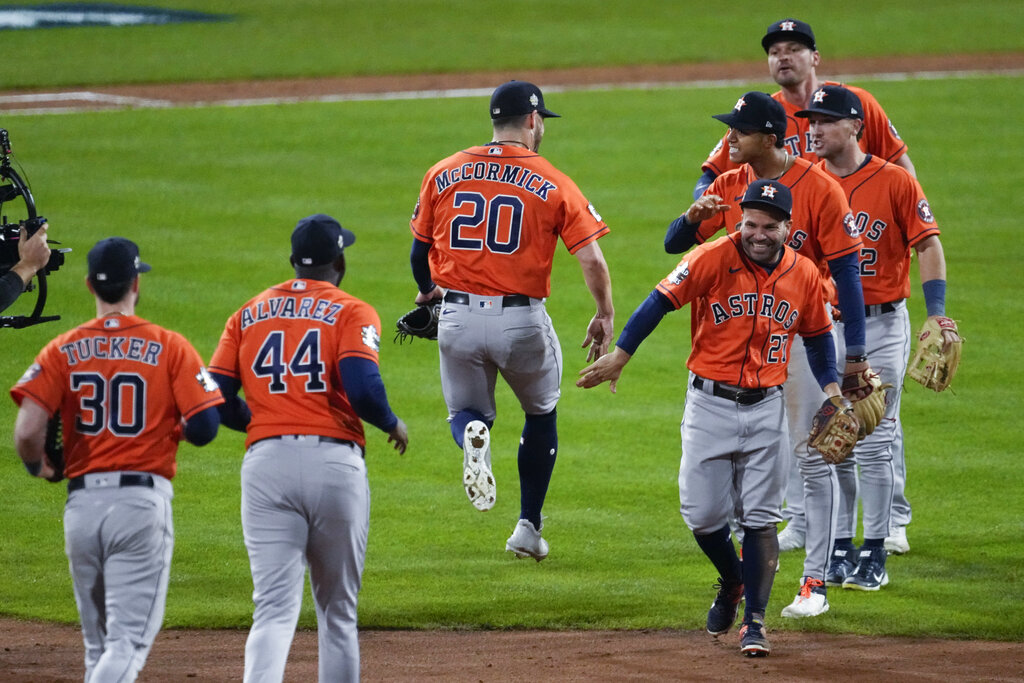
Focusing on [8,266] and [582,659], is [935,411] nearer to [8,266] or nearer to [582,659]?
[582,659]

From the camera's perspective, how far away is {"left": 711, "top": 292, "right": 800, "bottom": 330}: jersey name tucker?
5895mm

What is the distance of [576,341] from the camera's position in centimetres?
1255

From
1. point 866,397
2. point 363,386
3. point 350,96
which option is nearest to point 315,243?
point 363,386

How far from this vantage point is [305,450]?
16.0 ft

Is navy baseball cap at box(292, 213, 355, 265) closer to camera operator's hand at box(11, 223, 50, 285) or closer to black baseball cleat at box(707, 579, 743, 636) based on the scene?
camera operator's hand at box(11, 223, 50, 285)

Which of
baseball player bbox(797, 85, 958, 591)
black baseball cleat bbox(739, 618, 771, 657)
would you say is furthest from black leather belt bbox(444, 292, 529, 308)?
black baseball cleat bbox(739, 618, 771, 657)

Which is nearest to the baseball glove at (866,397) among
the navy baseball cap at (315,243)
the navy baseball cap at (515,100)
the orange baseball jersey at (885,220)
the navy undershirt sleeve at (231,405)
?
the orange baseball jersey at (885,220)

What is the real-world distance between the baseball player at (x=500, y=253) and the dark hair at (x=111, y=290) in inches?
78.3

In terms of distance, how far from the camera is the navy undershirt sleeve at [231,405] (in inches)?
198

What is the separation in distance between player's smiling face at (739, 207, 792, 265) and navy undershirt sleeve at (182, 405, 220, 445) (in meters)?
2.42

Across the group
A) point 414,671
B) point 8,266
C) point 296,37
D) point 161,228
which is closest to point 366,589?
point 414,671

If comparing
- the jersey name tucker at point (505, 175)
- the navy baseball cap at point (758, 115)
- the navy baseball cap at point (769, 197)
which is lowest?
the navy baseball cap at point (769, 197)

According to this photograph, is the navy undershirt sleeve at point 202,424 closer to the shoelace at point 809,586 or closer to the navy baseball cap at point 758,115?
the navy baseball cap at point 758,115

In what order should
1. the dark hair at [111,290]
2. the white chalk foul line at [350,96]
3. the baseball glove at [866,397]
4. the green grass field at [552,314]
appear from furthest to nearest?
1. the white chalk foul line at [350,96]
2. the green grass field at [552,314]
3. the baseball glove at [866,397]
4. the dark hair at [111,290]
